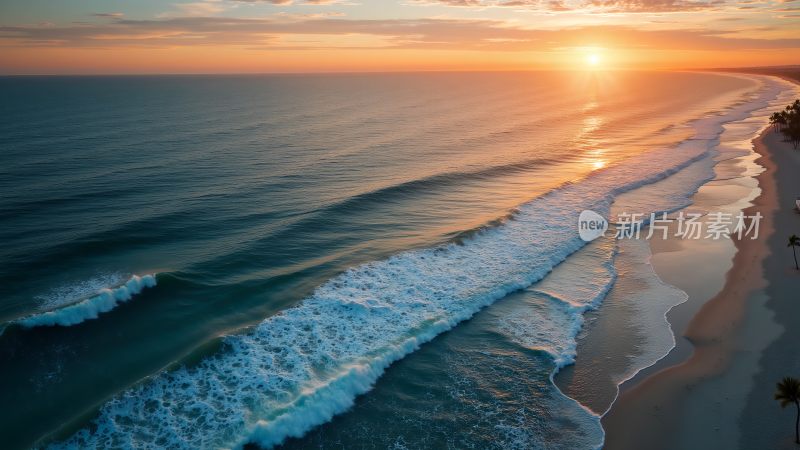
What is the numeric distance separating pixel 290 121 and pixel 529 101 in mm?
71527

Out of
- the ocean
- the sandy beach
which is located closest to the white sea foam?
the ocean

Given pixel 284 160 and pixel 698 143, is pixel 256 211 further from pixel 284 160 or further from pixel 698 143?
pixel 698 143

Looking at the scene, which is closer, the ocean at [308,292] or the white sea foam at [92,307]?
the ocean at [308,292]

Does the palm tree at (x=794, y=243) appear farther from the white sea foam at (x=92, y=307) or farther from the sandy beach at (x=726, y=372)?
the white sea foam at (x=92, y=307)

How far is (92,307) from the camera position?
23922 millimetres

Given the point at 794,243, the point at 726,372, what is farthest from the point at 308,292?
the point at 794,243

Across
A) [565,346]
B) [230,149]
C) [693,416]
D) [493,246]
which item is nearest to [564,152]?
[493,246]

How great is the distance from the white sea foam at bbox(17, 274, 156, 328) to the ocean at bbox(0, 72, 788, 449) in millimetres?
105

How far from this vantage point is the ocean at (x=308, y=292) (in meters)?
18.2

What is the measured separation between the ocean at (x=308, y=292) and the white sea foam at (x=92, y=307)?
105mm

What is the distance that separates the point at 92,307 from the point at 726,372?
93.7 feet

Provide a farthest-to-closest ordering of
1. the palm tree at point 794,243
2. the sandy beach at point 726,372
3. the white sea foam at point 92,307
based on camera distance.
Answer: the palm tree at point 794,243 < the white sea foam at point 92,307 < the sandy beach at point 726,372

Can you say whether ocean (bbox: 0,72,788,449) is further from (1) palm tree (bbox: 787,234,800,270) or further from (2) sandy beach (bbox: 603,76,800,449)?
(1) palm tree (bbox: 787,234,800,270)

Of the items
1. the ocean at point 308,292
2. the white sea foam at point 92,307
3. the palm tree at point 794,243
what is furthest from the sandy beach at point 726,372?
the white sea foam at point 92,307
